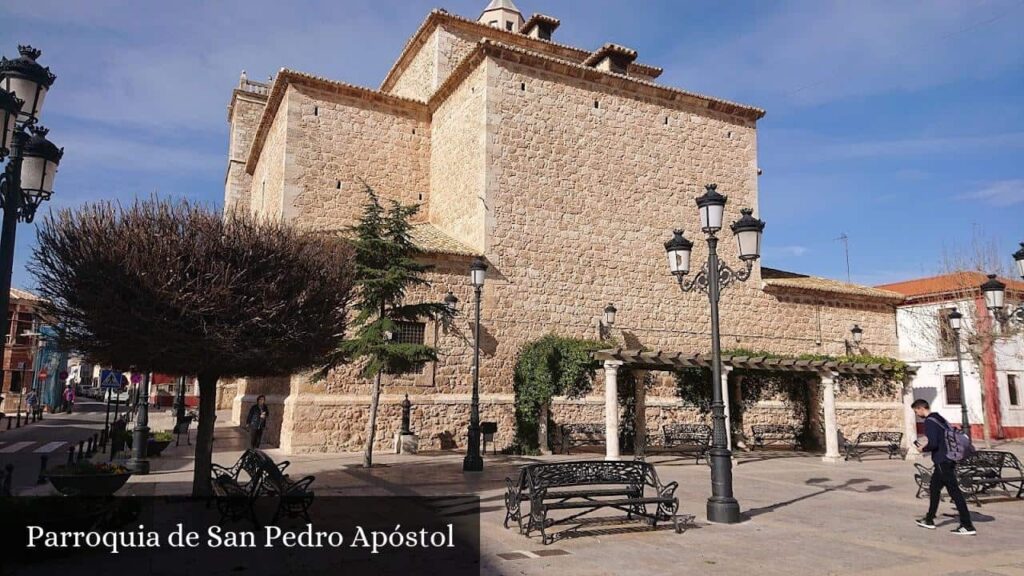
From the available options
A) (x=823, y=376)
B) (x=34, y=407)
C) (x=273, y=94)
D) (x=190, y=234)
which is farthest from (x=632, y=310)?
(x=34, y=407)

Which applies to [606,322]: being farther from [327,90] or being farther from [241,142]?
[241,142]

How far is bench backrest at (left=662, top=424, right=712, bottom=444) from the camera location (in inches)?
674

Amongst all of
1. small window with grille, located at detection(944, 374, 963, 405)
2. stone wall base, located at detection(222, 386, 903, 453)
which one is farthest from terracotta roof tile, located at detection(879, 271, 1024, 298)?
stone wall base, located at detection(222, 386, 903, 453)

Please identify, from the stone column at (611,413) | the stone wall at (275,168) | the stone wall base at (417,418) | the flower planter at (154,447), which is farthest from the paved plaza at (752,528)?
the stone wall at (275,168)

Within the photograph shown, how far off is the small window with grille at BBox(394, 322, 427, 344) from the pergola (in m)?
4.40

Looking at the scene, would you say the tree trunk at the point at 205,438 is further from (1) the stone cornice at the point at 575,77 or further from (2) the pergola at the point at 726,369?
(1) the stone cornice at the point at 575,77

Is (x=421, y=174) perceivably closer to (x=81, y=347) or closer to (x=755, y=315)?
(x=755, y=315)

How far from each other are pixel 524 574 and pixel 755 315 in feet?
58.3

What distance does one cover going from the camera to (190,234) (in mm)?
7910

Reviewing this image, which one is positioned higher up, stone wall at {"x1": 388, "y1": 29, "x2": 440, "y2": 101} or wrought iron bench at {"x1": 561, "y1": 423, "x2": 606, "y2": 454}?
stone wall at {"x1": 388, "y1": 29, "x2": 440, "y2": 101}

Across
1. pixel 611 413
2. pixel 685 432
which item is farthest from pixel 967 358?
pixel 611 413

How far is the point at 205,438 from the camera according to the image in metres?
8.87

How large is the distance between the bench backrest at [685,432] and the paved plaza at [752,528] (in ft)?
8.87

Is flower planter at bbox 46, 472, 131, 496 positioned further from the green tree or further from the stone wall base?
the stone wall base
